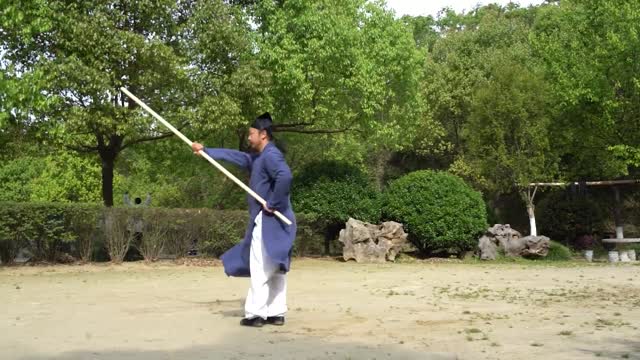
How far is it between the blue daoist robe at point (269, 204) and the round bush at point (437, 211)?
472 inches

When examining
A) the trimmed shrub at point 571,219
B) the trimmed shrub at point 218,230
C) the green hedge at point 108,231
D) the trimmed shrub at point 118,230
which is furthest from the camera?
the trimmed shrub at point 571,219

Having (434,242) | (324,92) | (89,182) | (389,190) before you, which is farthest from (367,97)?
(89,182)

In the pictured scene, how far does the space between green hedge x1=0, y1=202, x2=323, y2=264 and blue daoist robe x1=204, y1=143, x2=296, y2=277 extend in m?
8.87

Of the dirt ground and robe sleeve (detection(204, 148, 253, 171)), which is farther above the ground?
robe sleeve (detection(204, 148, 253, 171))

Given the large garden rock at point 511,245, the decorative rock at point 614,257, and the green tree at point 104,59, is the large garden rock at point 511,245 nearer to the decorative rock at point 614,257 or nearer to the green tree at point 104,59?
the decorative rock at point 614,257

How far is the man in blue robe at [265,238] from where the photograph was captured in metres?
7.52

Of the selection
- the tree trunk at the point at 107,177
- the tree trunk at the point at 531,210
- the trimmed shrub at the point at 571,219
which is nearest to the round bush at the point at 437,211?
the tree trunk at the point at 531,210

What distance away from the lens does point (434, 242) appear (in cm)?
1955

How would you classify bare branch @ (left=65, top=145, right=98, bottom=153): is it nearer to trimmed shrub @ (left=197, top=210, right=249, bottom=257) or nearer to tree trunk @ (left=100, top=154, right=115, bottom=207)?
tree trunk @ (left=100, top=154, right=115, bottom=207)

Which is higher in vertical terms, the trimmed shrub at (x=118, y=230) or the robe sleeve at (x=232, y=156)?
the robe sleeve at (x=232, y=156)

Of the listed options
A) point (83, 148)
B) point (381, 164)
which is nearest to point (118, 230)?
point (83, 148)

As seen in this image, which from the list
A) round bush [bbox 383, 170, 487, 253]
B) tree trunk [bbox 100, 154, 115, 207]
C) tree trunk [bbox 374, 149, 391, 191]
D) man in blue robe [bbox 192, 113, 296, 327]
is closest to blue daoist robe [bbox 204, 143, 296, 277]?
man in blue robe [bbox 192, 113, 296, 327]

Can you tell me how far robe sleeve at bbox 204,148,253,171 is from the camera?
7.89m

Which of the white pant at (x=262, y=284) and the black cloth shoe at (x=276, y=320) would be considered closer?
the white pant at (x=262, y=284)
